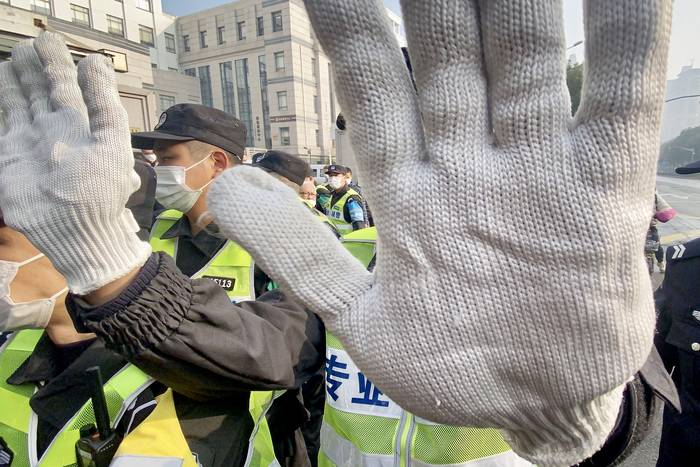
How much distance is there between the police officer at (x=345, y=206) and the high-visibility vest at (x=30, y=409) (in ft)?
12.6

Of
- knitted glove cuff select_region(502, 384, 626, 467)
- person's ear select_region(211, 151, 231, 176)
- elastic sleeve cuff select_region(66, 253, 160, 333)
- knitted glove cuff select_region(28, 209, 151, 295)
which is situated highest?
person's ear select_region(211, 151, 231, 176)

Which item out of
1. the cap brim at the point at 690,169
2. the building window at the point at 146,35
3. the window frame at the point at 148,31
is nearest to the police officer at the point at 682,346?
the cap brim at the point at 690,169

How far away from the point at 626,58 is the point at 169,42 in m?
39.1

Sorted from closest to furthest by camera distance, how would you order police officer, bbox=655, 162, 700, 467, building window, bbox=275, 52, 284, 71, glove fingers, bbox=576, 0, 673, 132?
glove fingers, bbox=576, 0, 673, 132
police officer, bbox=655, 162, 700, 467
building window, bbox=275, 52, 284, 71

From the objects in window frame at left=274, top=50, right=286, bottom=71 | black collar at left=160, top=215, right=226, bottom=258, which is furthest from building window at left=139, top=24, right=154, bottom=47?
black collar at left=160, top=215, right=226, bottom=258

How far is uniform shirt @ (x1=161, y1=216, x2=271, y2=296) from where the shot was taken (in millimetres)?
1881

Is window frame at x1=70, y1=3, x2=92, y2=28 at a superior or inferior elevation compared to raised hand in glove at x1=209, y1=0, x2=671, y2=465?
superior

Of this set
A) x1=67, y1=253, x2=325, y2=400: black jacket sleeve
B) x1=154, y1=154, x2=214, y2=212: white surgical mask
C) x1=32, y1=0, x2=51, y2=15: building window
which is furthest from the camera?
x1=32, y1=0, x2=51, y2=15: building window

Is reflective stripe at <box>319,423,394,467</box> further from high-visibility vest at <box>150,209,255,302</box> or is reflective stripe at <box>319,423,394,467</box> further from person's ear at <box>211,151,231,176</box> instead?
person's ear at <box>211,151,231,176</box>

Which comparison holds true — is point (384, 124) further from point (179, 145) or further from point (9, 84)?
point (179, 145)

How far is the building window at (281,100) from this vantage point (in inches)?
1227

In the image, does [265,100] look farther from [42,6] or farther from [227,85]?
[42,6]

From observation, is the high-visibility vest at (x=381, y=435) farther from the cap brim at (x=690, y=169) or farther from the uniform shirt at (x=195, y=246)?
the cap brim at (x=690, y=169)

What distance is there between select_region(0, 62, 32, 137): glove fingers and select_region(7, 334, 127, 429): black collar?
2.29 ft
